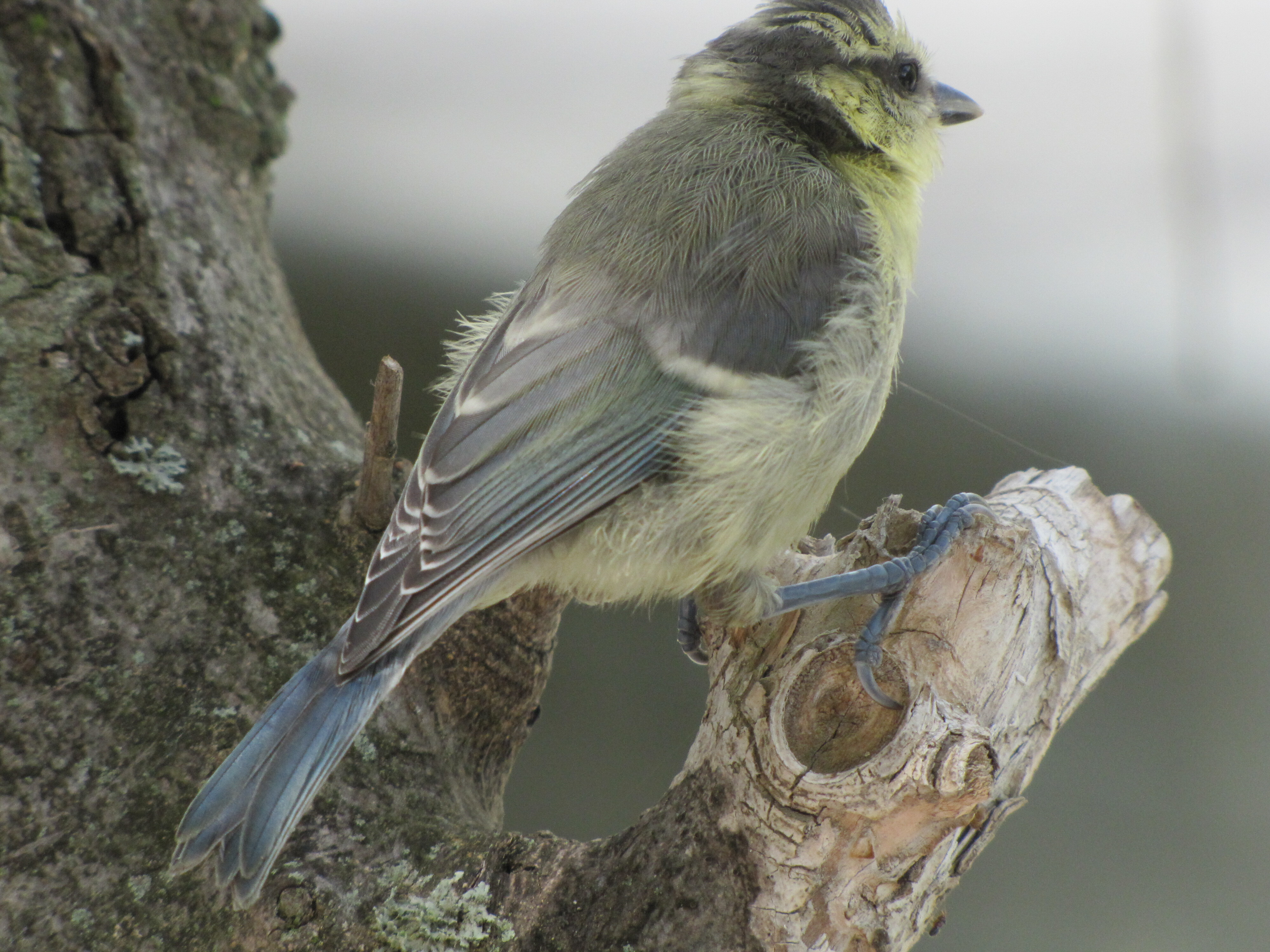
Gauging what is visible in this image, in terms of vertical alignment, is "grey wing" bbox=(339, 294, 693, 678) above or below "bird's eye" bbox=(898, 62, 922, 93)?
below

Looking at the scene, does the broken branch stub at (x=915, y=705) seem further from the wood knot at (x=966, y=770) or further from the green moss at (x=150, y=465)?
the green moss at (x=150, y=465)

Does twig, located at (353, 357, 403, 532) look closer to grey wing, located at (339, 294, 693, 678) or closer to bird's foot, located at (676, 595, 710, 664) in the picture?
grey wing, located at (339, 294, 693, 678)

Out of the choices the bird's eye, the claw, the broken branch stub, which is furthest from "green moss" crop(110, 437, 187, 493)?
the bird's eye

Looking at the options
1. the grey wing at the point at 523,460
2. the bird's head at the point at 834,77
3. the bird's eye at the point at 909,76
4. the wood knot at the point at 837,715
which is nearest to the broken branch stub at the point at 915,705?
the wood knot at the point at 837,715

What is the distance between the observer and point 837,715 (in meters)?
1.22

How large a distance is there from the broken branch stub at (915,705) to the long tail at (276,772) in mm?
409

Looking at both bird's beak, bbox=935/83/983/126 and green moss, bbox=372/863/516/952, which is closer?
green moss, bbox=372/863/516/952

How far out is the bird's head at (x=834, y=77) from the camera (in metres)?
1.69

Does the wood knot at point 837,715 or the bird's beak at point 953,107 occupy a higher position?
the bird's beak at point 953,107

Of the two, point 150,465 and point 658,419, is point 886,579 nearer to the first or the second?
point 658,419

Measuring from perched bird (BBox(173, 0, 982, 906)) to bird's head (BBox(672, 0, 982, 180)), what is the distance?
0.10 m

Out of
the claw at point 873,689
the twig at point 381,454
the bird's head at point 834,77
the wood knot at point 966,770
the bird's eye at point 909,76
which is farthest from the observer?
the bird's eye at point 909,76

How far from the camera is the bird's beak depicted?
1873 mm

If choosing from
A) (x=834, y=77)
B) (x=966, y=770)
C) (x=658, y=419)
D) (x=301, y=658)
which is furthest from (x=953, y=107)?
(x=301, y=658)
